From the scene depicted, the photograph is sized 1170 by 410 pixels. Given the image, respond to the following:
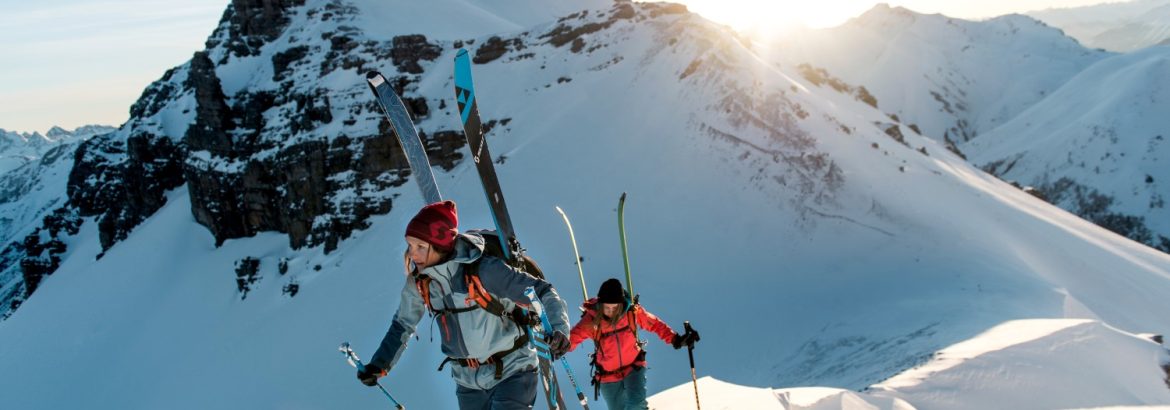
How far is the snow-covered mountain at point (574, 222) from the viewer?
62.0ft

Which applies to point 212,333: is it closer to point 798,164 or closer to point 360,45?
point 360,45

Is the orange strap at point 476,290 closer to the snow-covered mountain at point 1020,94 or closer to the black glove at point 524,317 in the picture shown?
the black glove at point 524,317

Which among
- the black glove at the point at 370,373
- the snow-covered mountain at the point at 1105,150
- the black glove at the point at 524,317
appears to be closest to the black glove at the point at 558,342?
the black glove at the point at 524,317

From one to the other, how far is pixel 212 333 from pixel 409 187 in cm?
1409

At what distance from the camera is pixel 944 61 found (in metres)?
138

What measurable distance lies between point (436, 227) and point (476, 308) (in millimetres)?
724

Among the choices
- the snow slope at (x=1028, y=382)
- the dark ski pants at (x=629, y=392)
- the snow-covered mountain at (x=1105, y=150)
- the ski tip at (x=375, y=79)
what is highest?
the snow-covered mountain at (x=1105, y=150)

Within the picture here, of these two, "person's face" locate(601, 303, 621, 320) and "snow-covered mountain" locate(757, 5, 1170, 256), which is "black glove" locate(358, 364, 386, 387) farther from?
"snow-covered mountain" locate(757, 5, 1170, 256)

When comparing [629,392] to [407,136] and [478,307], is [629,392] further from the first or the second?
[407,136]

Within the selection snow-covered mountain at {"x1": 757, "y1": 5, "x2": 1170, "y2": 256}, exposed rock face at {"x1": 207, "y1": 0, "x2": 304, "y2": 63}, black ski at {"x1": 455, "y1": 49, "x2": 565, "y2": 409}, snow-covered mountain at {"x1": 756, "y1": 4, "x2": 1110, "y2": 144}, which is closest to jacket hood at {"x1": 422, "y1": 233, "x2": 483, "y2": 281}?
black ski at {"x1": 455, "y1": 49, "x2": 565, "y2": 409}

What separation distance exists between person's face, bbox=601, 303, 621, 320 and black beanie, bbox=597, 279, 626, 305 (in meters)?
0.07

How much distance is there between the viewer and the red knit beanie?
14.9ft

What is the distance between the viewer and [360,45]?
146 feet

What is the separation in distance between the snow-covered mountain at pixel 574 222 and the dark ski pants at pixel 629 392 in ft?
16.5
